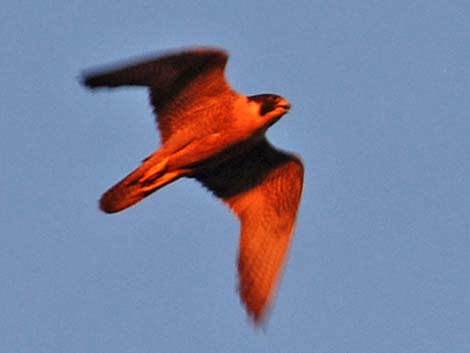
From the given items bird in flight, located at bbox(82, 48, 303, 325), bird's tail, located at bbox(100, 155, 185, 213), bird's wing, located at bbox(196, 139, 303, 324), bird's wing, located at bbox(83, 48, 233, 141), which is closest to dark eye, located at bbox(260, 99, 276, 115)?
bird in flight, located at bbox(82, 48, 303, 325)

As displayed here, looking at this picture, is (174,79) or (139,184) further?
(174,79)

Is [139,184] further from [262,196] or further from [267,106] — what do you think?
[262,196]

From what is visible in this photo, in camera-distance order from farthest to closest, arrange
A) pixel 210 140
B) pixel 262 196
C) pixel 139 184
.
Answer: pixel 262 196
pixel 210 140
pixel 139 184

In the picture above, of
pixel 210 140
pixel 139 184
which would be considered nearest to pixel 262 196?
pixel 210 140

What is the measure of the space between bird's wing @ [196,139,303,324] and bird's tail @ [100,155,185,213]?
62 cm

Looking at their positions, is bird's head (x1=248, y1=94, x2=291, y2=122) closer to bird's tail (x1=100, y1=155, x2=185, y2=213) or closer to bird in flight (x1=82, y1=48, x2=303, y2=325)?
bird in flight (x1=82, y1=48, x2=303, y2=325)

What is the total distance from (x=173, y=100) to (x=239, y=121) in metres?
0.68

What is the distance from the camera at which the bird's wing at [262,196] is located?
55.5 ft

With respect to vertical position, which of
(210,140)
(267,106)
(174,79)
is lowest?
(210,140)

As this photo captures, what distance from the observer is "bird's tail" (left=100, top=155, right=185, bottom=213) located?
52.5 ft

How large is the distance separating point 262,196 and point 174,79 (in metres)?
1.67

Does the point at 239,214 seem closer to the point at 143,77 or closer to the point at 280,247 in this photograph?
the point at 280,247

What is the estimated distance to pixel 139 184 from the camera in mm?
16219

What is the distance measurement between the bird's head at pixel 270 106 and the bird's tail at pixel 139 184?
0.93m
